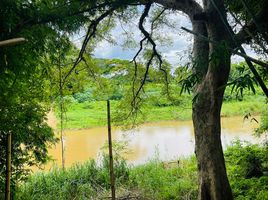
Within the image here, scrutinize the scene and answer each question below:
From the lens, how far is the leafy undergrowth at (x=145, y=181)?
569 cm

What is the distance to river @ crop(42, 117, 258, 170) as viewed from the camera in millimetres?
11766

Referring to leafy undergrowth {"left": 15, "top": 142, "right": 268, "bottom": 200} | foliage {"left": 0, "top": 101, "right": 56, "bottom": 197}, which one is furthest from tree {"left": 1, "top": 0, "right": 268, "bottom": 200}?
foliage {"left": 0, "top": 101, "right": 56, "bottom": 197}

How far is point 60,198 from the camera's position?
611 cm

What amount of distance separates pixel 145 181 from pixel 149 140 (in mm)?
8119

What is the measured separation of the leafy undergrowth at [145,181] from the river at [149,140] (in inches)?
111

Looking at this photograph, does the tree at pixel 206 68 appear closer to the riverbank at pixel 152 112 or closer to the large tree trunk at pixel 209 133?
the large tree trunk at pixel 209 133

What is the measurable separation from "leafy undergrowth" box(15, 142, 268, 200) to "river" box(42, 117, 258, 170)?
9.25ft

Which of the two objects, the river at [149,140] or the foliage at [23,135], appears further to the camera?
the river at [149,140]

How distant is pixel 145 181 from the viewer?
6570 millimetres

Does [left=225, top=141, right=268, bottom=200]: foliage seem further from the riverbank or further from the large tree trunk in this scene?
the riverbank

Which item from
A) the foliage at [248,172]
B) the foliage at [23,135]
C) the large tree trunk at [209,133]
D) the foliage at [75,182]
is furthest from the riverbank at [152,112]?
the large tree trunk at [209,133]

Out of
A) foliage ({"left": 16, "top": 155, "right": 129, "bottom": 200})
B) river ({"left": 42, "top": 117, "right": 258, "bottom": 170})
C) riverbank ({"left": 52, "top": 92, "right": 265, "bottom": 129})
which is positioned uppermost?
riverbank ({"left": 52, "top": 92, "right": 265, "bottom": 129})

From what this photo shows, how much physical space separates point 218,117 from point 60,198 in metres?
2.84

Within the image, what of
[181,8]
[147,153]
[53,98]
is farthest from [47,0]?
[147,153]
